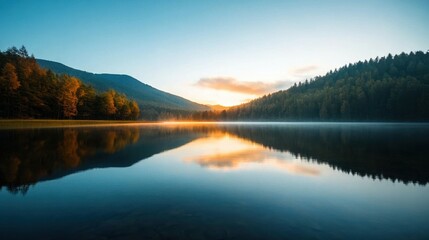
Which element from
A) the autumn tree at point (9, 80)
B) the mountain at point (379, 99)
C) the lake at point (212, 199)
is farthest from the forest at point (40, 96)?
the mountain at point (379, 99)

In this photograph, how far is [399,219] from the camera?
8.48 meters

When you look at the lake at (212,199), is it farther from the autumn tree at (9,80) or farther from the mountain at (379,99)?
the mountain at (379,99)

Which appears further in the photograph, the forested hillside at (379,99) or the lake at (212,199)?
the forested hillside at (379,99)

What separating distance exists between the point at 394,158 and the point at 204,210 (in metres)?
18.4

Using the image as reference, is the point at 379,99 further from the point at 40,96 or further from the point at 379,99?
the point at 40,96

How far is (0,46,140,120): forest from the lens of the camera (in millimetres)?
68562

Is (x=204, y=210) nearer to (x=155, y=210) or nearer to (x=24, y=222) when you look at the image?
(x=155, y=210)

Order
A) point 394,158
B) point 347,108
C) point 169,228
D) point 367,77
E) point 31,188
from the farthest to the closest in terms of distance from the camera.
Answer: point 367,77
point 347,108
point 394,158
point 31,188
point 169,228

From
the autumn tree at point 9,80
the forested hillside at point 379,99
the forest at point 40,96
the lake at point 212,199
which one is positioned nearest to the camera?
the lake at point 212,199

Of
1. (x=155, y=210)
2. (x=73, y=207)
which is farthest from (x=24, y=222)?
(x=155, y=210)

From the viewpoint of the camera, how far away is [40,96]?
250 ft

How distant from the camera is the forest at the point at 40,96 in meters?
68.6

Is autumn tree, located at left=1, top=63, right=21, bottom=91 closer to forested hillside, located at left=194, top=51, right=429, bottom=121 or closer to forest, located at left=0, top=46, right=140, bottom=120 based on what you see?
forest, located at left=0, top=46, right=140, bottom=120

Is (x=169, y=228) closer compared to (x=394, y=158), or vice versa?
(x=169, y=228)
